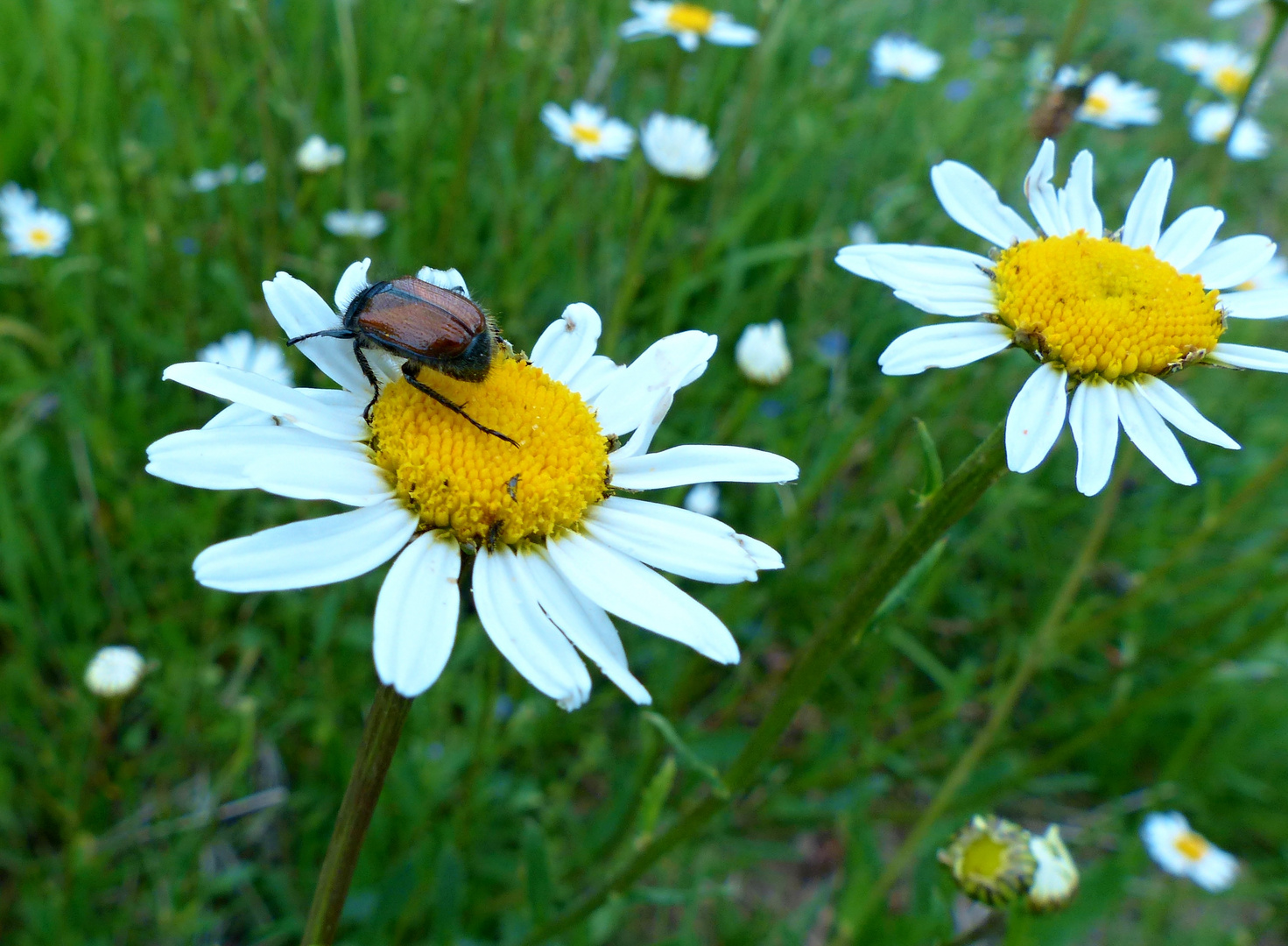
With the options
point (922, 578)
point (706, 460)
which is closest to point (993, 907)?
point (922, 578)

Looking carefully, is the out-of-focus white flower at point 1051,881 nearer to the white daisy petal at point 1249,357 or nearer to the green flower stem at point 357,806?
the white daisy petal at point 1249,357

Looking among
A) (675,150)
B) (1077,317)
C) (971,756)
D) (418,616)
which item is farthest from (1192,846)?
(418,616)

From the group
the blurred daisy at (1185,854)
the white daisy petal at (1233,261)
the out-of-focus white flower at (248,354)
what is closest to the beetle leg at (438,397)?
the white daisy petal at (1233,261)

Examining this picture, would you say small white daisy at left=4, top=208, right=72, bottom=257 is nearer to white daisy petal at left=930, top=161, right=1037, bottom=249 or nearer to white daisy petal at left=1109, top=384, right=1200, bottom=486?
white daisy petal at left=930, top=161, right=1037, bottom=249

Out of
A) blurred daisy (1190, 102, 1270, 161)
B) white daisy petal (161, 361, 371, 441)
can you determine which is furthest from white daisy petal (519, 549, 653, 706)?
blurred daisy (1190, 102, 1270, 161)

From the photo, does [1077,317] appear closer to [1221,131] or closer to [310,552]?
[310,552]

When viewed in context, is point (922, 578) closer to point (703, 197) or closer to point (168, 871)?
point (168, 871)

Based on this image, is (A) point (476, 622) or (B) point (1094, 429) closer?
(B) point (1094, 429)
